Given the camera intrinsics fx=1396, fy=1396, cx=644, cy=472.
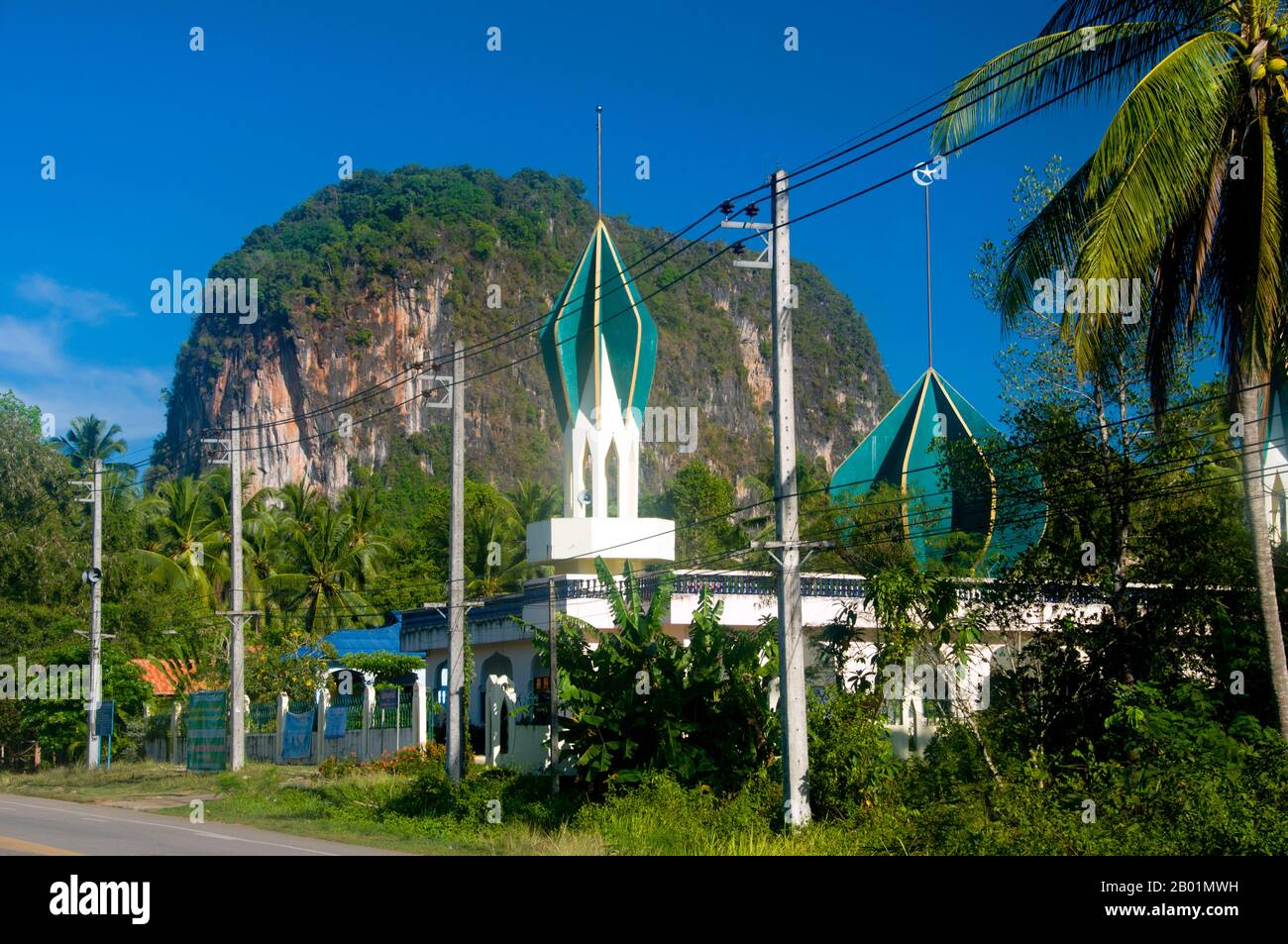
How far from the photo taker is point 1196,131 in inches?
600

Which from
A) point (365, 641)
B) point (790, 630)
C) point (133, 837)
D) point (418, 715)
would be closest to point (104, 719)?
point (365, 641)

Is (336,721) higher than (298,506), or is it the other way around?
(298,506)

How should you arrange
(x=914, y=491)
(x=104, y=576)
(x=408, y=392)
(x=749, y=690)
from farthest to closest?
(x=408, y=392)
(x=104, y=576)
(x=914, y=491)
(x=749, y=690)

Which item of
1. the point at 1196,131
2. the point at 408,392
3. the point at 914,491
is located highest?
the point at 408,392

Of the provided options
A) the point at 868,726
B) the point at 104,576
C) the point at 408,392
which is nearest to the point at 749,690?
the point at 868,726

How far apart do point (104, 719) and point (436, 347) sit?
10608 cm

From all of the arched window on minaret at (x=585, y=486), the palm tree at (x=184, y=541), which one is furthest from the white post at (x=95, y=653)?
the arched window on minaret at (x=585, y=486)

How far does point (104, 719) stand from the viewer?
3778 centimetres

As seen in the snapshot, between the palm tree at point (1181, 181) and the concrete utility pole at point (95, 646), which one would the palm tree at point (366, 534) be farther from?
the palm tree at point (1181, 181)

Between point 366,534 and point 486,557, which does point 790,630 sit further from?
point 366,534

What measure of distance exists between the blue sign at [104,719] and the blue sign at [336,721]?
23.0 feet

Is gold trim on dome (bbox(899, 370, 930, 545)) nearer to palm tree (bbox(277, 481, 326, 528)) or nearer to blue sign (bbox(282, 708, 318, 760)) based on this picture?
blue sign (bbox(282, 708, 318, 760))
